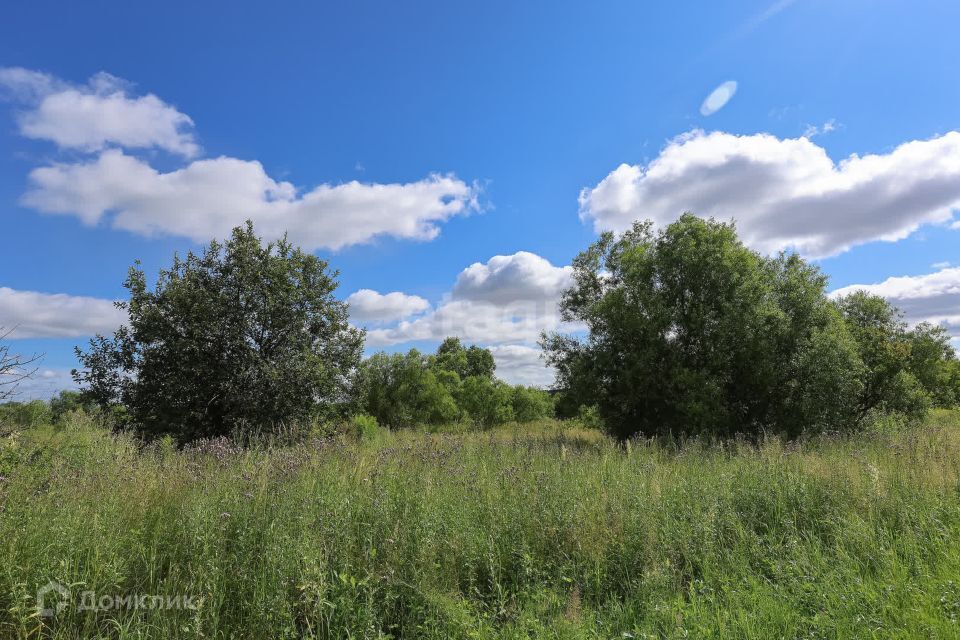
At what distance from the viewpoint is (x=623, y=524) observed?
5.23 m

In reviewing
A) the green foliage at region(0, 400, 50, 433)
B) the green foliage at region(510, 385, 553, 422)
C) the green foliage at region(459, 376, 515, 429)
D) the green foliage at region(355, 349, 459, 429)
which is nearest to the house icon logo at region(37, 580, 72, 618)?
the green foliage at region(0, 400, 50, 433)

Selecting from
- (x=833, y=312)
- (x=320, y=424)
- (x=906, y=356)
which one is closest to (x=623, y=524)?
(x=320, y=424)

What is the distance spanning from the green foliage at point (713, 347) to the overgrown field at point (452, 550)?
302 inches

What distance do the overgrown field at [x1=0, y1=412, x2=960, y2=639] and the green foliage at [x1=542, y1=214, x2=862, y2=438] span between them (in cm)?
767

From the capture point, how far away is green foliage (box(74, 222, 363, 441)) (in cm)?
1220

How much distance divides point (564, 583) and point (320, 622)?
2.38m

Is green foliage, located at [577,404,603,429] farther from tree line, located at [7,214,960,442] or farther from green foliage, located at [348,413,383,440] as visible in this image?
green foliage, located at [348,413,383,440]

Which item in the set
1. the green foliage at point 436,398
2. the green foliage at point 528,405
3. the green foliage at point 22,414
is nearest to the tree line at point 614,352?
the green foliage at point 22,414

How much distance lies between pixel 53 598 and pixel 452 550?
3040 mm

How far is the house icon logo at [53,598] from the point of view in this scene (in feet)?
10.6

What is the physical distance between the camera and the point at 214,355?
40.9 feet

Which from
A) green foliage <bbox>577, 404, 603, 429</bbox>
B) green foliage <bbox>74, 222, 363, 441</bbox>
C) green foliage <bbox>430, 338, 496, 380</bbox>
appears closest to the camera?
green foliage <bbox>74, 222, 363, 441</bbox>

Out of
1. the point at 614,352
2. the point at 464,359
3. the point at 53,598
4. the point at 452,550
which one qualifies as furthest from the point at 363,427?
the point at 464,359

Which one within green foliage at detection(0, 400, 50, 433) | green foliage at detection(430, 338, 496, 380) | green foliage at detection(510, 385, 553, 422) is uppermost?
green foliage at detection(430, 338, 496, 380)
